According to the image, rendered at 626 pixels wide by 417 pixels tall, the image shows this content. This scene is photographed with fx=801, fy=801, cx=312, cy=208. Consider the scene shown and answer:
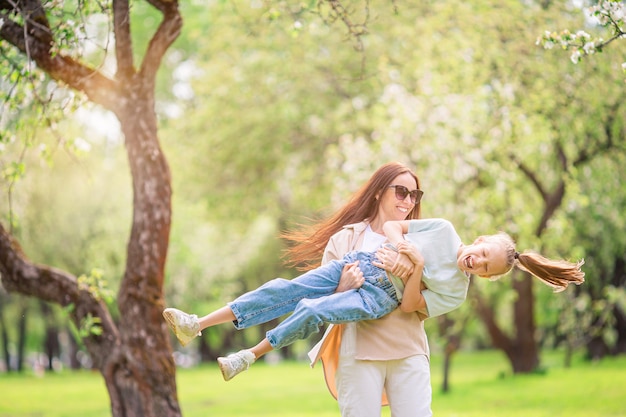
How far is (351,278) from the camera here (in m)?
4.43

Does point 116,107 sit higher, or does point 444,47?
point 444,47

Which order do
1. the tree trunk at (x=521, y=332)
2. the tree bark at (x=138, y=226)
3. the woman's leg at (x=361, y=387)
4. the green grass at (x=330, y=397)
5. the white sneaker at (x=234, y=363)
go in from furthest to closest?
the tree trunk at (x=521, y=332), the green grass at (x=330, y=397), the tree bark at (x=138, y=226), the woman's leg at (x=361, y=387), the white sneaker at (x=234, y=363)

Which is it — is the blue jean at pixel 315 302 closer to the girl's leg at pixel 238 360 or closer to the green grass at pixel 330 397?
the girl's leg at pixel 238 360

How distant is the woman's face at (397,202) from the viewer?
15.5 ft

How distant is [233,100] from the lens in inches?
690

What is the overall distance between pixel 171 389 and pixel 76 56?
308 cm

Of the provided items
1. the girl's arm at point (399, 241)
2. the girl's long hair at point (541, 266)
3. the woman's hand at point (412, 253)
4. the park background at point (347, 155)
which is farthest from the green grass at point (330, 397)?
the woman's hand at point (412, 253)

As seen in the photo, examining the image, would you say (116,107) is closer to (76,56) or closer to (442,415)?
(76,56)

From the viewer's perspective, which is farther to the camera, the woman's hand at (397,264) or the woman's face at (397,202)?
the woman's face at (397,202)

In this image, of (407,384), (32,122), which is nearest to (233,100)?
(32,122)

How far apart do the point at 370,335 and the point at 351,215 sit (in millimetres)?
800

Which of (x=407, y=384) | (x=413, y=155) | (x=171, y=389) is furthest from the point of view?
(x=413, y=155)

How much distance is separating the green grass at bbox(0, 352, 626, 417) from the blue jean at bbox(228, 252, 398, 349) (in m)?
7.15

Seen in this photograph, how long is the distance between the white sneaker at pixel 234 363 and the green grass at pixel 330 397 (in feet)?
23.6
